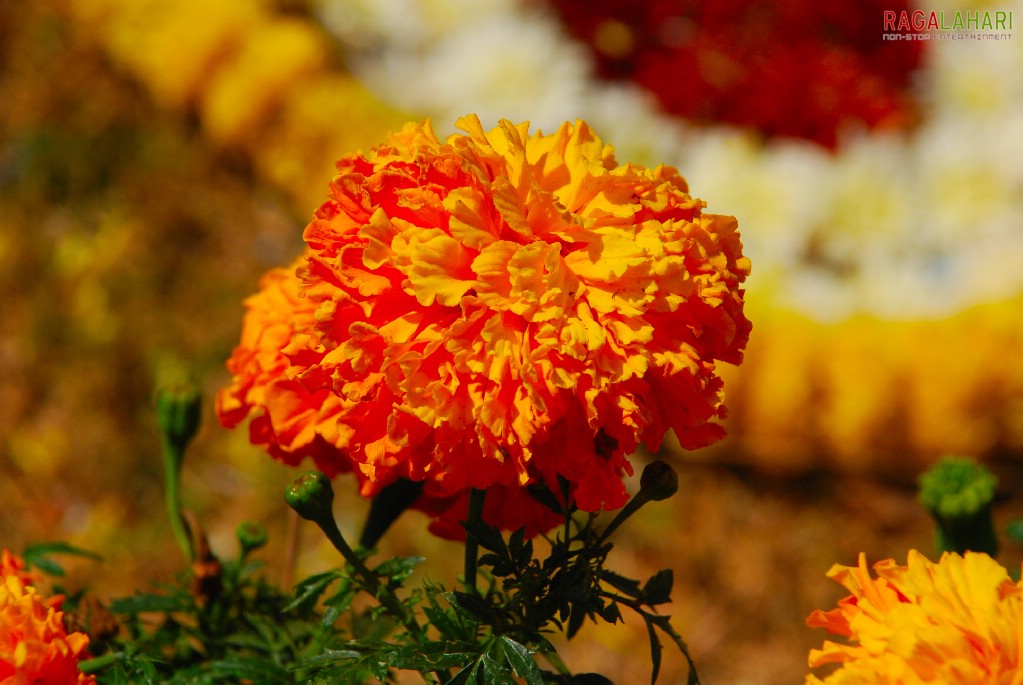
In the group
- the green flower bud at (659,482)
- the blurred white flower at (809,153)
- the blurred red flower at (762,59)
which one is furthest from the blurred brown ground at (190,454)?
the green flower bud at (659,482)

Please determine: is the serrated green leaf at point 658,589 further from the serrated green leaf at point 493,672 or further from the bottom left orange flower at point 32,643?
the bottom left orange flower at point 32,643

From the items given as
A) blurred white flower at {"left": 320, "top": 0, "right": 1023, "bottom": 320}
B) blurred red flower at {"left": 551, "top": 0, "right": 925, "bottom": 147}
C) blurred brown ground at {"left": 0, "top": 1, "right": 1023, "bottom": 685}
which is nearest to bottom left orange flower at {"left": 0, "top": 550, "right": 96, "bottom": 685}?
blurred brown ground at {"left": 0, "top": 1, "right": 1023, "bottom": 685}

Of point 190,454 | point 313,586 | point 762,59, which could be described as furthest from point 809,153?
point 313,586

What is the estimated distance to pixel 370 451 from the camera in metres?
0.58

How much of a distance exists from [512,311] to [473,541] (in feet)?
0.45

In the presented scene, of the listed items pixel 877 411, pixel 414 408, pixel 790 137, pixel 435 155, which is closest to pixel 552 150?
pixel 435 155

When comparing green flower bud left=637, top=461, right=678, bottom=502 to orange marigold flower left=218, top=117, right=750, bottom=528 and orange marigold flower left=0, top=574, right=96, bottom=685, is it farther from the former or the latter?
orange marigold flower left=0, top=574, right=96, bottom=685

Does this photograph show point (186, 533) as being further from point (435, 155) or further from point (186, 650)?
point (435, 155)

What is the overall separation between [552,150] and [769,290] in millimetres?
1627

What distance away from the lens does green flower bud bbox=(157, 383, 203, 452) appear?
820 mm

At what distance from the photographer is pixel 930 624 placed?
0.53 metres

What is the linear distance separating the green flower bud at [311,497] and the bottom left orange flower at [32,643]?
0.13 meters

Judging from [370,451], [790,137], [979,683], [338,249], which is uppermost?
[790,137]

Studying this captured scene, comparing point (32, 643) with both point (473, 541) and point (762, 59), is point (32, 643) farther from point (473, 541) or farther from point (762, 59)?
point (762, 59)
